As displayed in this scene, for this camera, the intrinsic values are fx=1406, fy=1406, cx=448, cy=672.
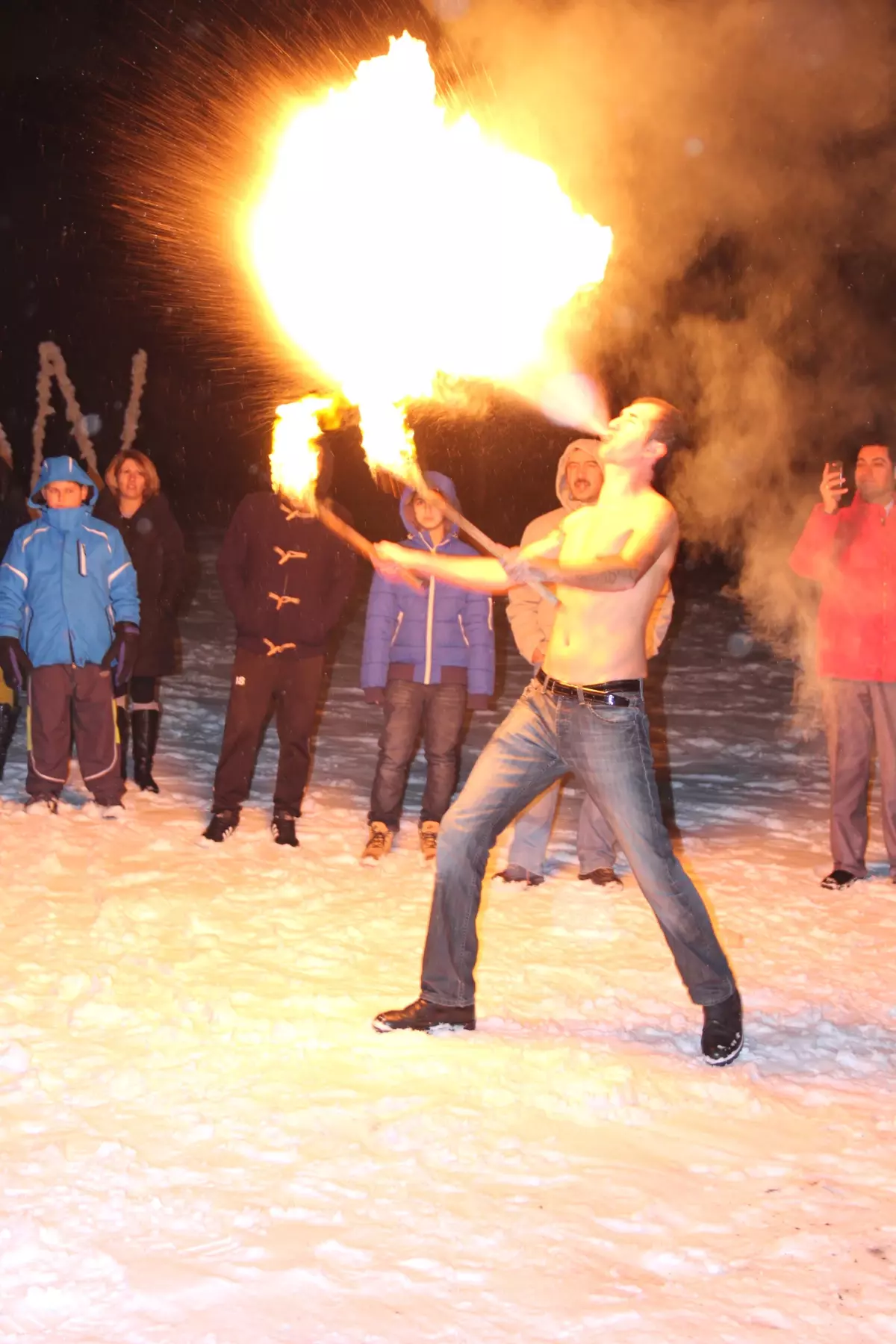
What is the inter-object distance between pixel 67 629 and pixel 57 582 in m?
0.29

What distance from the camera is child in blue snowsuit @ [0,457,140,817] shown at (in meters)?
8.55

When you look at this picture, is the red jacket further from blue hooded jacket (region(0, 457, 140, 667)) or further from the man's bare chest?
blue hooded jacket (region(0, 457, 140, 667))

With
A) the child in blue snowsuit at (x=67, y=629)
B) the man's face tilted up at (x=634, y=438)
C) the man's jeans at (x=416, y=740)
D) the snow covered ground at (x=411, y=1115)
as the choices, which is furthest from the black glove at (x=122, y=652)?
the man's face tilted up at (x=634, y=438)

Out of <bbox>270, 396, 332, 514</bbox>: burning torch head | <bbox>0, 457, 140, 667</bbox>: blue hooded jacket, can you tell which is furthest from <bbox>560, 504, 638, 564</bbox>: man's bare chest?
<bbox>0, 457, 140, 667</bbox>: blue hooded jacket

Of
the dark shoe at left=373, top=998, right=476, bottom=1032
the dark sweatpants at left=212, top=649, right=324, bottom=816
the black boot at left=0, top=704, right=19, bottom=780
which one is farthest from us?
the black boot at left=0, top=704, right=19, bottom=780

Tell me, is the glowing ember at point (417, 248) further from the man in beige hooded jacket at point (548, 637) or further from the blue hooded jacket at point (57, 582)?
the blue hooded jacket at point (57, 582)

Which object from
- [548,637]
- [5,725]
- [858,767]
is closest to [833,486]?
[858,767]

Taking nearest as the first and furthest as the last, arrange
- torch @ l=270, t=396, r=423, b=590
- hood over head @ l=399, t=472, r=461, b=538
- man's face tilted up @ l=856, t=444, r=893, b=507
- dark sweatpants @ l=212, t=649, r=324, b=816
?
torch @ l=270, t=396, r=423, b=590
hood over head @ l=399, t=472, r=461, b=538
man's face tilted up @ l=856, t=444, r=893, b=507
dark sweatpants @ l=212, t=649, r=324, b=816

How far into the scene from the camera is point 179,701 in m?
13.9

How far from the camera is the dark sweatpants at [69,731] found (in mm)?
8609

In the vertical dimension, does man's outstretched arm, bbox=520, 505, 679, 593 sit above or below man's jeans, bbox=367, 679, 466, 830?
above

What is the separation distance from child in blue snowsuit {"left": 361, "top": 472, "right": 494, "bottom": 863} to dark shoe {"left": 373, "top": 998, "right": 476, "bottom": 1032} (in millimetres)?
2667

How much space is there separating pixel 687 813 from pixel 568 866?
2.02 metres

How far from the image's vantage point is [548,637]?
7258 mm
